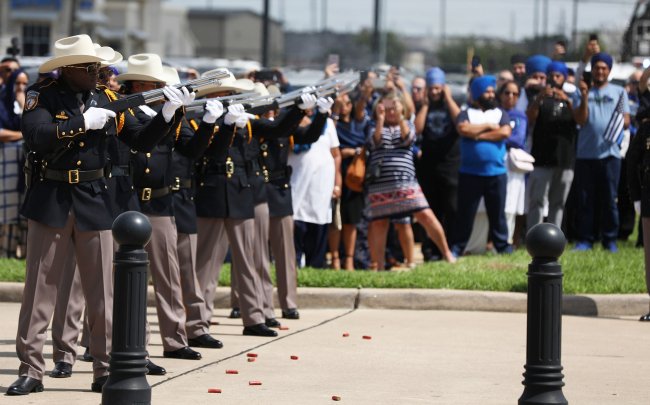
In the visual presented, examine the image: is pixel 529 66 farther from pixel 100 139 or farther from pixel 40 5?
pixel 40 5

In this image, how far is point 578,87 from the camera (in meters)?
16.1

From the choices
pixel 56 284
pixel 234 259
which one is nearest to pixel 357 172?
pixel 234 259

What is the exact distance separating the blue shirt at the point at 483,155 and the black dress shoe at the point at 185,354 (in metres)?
6.37

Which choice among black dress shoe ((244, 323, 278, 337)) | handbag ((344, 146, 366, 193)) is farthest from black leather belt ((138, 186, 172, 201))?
handbag ((344, 146, 366, 193))

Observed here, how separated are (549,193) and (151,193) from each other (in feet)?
23.9

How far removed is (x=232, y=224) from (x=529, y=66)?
684 centimetres

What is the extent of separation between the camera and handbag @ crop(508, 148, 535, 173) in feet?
53.3

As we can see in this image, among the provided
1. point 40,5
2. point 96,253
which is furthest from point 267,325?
point 40,5

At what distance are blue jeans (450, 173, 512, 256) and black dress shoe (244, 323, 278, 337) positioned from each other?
4962 mm

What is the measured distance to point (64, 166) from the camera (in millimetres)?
8711

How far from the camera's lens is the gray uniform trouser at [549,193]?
16156 mm

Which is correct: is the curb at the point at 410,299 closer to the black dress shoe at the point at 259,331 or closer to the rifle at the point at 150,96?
the black dress shoe at the point at 259,331

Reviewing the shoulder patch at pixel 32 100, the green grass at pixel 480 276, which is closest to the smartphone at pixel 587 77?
the green grass at pixel 480 276

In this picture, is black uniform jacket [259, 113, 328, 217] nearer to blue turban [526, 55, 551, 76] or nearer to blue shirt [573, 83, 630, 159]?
blue shirt [573, 83, 630, 159]
